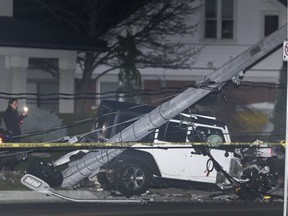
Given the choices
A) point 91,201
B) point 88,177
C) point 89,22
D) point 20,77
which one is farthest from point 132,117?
point 89,22

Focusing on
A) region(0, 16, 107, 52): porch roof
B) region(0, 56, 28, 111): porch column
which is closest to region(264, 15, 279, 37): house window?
region(0, 16, 107, 52): porch roof

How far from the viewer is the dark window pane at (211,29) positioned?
36.4 meters

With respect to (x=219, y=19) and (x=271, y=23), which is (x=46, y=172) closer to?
(x=219, y=19)

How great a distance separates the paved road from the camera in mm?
14914

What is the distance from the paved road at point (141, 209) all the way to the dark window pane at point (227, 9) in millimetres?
20090

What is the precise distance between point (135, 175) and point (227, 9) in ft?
65.4

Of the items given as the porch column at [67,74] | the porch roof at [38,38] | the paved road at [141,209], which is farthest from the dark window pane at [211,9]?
the paved road at [141,209]

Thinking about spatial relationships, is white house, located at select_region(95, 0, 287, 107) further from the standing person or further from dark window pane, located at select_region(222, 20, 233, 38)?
the standing person

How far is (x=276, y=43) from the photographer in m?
19.1

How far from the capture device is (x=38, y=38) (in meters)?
26.5

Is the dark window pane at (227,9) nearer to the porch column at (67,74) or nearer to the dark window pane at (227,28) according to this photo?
the dark window pane at (227,28)

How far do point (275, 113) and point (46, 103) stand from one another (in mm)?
7943

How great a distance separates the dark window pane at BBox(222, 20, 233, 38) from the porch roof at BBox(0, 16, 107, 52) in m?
9.46

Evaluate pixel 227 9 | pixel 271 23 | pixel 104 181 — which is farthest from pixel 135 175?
pixel 271 23
